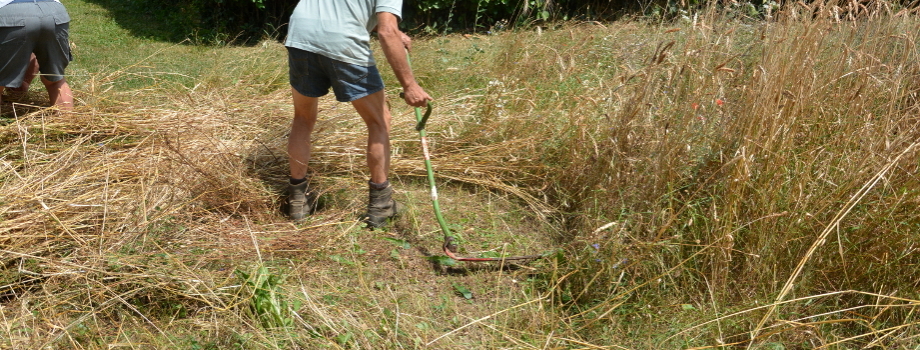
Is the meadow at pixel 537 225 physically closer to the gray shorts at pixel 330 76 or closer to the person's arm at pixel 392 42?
the gray shorts at pixel 330 76

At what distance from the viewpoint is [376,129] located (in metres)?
3.58

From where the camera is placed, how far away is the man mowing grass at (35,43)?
4020mm

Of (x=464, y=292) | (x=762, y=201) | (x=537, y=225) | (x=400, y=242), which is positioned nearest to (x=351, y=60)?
(x=400, y=242)

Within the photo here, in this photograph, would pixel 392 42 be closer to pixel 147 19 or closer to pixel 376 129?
pixel 376 129

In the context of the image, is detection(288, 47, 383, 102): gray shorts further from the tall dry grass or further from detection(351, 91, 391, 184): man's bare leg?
the tall dry grass

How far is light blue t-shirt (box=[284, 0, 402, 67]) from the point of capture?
3268mm

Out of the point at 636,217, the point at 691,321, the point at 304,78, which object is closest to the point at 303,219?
the point at 304,78

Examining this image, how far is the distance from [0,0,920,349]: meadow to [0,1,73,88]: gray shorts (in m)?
0.31

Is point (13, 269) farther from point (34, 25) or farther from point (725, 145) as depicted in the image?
point (725, 145)

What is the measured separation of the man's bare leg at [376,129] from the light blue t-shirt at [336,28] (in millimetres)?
209

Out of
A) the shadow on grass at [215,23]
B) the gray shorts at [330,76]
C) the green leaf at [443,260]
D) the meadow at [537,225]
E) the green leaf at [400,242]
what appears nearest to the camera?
the meadow at [537,225]

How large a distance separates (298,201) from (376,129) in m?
0.58

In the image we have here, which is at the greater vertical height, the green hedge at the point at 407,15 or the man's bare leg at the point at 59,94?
the man's bare leg at the point at 59,94

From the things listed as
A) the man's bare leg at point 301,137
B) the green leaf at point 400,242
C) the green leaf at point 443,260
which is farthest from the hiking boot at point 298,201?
the green leaf at point 443,260
